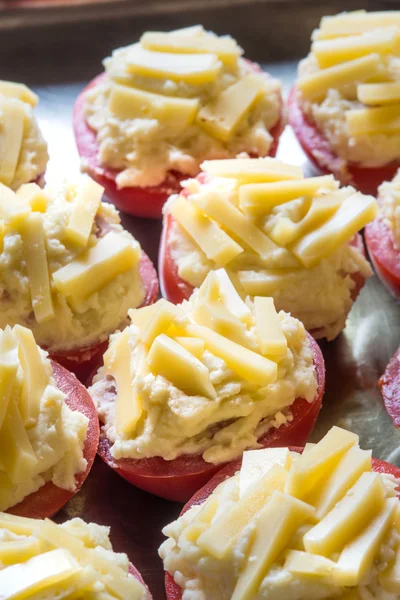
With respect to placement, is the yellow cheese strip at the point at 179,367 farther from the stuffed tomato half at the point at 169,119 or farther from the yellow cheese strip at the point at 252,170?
the stuffed tomato half at the point at 169,119

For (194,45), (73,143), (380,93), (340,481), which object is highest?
(194,45)

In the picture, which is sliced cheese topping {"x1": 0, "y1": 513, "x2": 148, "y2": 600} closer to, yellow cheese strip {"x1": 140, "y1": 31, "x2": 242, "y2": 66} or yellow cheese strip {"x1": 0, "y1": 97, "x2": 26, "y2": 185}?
yellow cheese strip {"x1": 0, "y1": 97, "x2": 26, "y2": 185}

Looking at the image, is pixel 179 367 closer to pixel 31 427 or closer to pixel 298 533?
pixel 31 427

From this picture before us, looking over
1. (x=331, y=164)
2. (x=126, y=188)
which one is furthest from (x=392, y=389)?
(x=126, y=188)

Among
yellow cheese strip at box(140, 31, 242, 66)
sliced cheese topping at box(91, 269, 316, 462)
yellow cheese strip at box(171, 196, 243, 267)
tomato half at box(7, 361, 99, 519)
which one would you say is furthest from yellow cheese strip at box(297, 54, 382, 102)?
tomato half at box(7, 361, 99, 519)

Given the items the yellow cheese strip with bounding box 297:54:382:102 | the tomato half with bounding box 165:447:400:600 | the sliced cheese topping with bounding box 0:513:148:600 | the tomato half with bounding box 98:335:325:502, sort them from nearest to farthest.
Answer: the sliced cheese topping with bounding box 0:513:148:600 → the tomato half with bounding box 165:447:400:600 → the tomato half with bounding box 98:335:325:502 → the yellow cheese strip with bounding box 297:54:382:102
